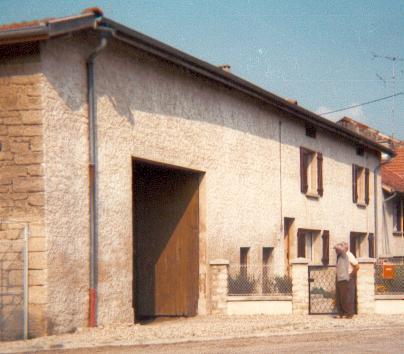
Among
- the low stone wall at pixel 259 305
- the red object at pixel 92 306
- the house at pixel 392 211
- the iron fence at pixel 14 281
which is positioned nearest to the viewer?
the iron fence at pixel 14 281

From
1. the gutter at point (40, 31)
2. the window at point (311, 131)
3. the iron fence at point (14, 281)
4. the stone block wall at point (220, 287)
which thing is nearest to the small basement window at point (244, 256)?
the stone block wall at point (220, 287)

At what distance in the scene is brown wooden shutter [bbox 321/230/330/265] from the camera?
25672 millimetres

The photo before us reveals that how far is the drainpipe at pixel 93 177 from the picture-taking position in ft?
45.6

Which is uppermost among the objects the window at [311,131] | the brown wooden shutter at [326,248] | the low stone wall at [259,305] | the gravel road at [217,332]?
the window at [311,131]

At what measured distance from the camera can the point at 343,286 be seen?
16531mm

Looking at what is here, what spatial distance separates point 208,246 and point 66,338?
20.4 feet

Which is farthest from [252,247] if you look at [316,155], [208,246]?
[316,155]

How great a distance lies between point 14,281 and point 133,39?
15.7ft

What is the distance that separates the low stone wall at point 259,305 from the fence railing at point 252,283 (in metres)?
0.24

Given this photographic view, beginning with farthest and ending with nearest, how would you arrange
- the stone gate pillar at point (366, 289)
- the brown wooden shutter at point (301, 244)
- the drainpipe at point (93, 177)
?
the brown wooden shutter at point (301, 244), the stone gate pillar at point (366, 289), the drainpipe at point (93, 177)

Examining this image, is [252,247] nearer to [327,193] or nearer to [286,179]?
[286,179]

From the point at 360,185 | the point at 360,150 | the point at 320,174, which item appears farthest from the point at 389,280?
the point at 360,150

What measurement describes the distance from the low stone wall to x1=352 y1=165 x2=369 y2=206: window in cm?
1196

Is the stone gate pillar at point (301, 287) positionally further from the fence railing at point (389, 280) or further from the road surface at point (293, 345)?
the road surface at point (293, 345)
